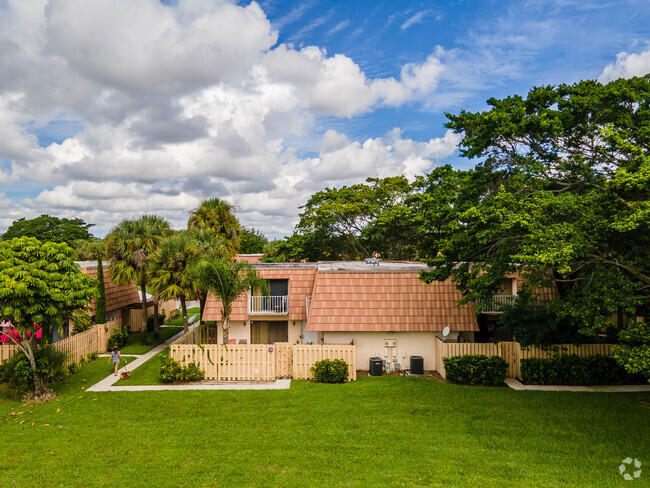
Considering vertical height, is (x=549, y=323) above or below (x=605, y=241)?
below

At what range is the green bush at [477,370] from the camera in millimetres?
15312

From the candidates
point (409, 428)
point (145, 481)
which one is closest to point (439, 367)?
point (409, 428)

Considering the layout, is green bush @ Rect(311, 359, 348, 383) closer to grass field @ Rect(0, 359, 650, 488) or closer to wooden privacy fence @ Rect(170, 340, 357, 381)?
wooden privacy fence @ Rect(170, 340, 357, 381)

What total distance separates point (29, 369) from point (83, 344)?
206 inches

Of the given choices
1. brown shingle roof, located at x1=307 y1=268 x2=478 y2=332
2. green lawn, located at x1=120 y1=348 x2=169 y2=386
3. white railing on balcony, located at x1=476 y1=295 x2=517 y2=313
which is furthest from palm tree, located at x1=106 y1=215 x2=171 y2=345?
white railing on balcony, located at x1=476 y1=295 x2=517 y2=313

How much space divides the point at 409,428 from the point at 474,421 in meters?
2.00

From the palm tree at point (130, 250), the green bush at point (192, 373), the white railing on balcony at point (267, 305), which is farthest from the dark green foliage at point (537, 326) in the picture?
the palm tree at point (130, 250)

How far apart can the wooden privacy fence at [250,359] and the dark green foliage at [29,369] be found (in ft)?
13.6

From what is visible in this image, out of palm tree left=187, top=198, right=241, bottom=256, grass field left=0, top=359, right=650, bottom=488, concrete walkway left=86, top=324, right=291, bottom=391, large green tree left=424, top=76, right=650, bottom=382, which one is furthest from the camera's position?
palm tree left=187, top=198, right=241, bottom=256

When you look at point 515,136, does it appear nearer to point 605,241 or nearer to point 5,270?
point 605,241

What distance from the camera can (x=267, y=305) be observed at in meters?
20.5

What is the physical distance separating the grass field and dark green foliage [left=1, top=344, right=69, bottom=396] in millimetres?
933

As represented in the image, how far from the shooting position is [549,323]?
15.2 metres

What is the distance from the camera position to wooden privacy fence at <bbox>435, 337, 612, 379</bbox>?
622 inches
